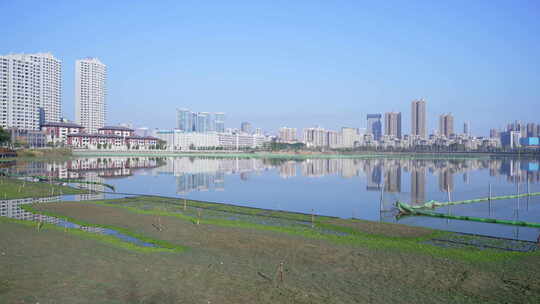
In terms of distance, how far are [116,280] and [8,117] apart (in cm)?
12125

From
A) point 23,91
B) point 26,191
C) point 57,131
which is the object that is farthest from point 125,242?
point 23,91

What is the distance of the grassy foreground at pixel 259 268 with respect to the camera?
705 centimetres

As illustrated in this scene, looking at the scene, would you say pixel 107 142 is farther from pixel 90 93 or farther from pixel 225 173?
pixel 225 173

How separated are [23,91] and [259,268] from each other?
125 m

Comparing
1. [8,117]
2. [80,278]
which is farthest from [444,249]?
[8,117]

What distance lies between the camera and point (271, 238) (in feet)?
39.3

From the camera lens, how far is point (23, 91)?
112375mm

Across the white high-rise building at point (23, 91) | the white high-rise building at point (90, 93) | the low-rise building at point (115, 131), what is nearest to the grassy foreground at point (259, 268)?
the white high-rise building at point (23, 91)

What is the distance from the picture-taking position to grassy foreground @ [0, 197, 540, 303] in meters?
7.05

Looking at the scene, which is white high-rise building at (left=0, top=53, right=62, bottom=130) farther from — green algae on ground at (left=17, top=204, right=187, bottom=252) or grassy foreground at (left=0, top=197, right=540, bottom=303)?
grassy foreground at (left=0, top=197, right=540, bottom=303)

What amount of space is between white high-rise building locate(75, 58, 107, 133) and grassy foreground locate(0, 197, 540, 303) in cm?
14295

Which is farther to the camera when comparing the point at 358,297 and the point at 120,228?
the point at 120,228

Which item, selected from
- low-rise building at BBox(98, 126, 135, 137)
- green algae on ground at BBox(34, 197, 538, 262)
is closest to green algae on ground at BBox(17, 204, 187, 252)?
green algae on ground at BBox(34, 197, 538, 262)

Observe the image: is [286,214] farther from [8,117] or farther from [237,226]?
[8,117]
